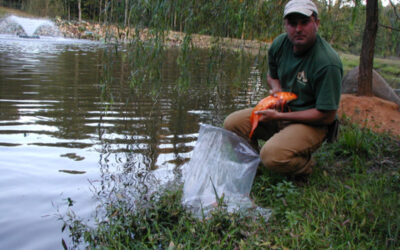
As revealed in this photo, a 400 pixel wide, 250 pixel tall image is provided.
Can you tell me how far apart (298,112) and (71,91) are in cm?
616

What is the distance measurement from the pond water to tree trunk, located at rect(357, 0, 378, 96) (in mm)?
1612

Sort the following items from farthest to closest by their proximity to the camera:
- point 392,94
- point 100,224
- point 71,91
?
point 71,91 < point 392,94 < point 100,224

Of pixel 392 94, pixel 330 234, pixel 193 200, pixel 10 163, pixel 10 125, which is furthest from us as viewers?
pixel 392 94

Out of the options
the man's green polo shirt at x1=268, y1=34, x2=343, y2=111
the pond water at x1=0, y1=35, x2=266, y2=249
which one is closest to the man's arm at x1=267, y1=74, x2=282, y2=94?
the man's green polo shirt at x1=268, y1=34, x2=343, y2=111

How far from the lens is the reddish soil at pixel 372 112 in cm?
496

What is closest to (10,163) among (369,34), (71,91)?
(71,91)

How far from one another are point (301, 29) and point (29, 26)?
115ft

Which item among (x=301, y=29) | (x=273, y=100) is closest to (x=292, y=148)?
(x=273, y=100)

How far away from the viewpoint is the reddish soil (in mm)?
4961

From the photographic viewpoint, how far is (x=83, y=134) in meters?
4.93

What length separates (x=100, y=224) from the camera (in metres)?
2.57

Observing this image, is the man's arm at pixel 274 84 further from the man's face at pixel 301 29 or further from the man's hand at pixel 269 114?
the man's face at pixel 301 29

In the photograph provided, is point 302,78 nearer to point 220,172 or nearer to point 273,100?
point 273,100

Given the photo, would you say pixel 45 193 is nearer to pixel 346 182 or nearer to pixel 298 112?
pixel 298 112
